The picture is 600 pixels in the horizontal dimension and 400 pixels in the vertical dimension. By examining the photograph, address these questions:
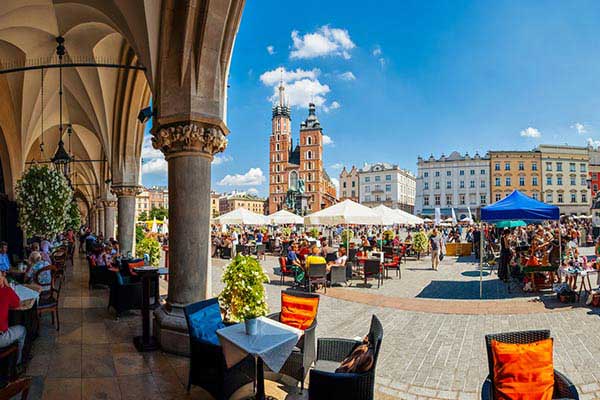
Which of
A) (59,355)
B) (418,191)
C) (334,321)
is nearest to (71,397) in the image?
(59,355)

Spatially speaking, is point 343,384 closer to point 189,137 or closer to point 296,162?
point 189,137

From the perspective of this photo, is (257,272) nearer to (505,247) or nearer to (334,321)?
(334,321)

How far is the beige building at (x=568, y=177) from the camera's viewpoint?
6569 centimetres

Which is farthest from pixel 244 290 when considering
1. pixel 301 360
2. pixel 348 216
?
pixel 348 216

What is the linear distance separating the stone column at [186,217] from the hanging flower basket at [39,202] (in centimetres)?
691

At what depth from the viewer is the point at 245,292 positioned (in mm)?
3883

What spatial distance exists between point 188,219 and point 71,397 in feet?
7.87

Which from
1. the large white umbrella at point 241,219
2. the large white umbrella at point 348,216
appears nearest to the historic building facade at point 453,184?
the large white umbrella at point 241,219

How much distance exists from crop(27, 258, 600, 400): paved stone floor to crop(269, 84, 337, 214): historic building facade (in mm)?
75720

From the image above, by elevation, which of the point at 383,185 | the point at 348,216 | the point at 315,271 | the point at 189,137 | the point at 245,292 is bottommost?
the point at 315,271

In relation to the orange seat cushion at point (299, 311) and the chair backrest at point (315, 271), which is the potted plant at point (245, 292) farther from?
the chair backrest at point (315, 271)

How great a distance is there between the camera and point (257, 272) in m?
4.02

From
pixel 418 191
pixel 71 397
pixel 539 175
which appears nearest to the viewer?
pixel 71 397

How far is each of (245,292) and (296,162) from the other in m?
94.5
